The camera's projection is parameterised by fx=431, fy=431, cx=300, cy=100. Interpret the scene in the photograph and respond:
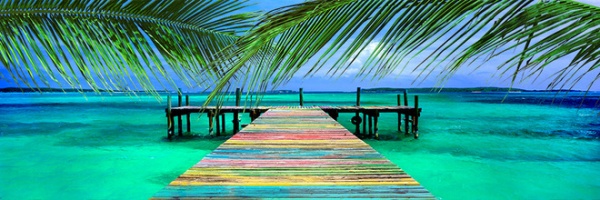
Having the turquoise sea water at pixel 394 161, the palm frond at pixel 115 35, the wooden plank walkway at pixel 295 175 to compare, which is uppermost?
the palm frond at pixel 115 35

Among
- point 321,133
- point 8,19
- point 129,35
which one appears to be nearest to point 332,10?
point 129,35

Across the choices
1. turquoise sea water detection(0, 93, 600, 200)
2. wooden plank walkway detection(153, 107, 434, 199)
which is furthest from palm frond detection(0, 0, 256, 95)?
turquoise sea water detection(0, 93, 600, 200)

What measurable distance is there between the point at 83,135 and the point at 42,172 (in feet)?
33.8

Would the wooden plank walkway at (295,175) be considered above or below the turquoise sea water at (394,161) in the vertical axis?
above

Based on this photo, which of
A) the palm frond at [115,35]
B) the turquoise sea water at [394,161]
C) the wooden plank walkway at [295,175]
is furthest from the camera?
the turquoise sea water at [394,161]

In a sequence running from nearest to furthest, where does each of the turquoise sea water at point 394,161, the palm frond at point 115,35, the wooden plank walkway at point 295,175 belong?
the palm frond at point 115,35 < the wooden plank walkway at point 295,175 < the turquoise sea water at point 394,161

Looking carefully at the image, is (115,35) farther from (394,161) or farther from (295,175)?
(394,161)

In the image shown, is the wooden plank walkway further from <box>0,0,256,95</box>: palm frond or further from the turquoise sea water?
the turquoise sea water

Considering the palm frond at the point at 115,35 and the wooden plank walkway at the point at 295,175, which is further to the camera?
the wooden plank walkway at the point at 295,175

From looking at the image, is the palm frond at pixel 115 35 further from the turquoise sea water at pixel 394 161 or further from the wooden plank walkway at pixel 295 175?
the turquoise sea water at pixel 394 161

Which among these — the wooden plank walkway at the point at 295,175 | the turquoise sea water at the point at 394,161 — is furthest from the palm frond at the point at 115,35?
the turquoise sea water at the point at 394,161

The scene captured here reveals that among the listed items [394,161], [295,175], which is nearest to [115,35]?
[295,175]

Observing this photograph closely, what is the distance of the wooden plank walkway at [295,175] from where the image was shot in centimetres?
249

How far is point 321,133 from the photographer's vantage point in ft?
19.7
